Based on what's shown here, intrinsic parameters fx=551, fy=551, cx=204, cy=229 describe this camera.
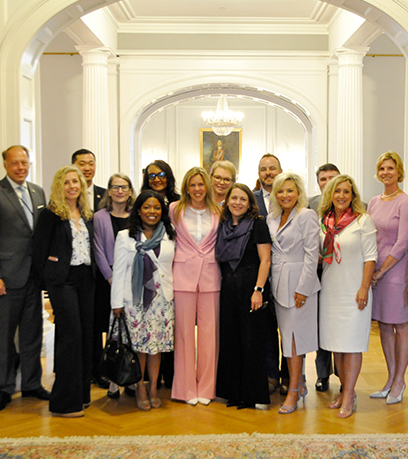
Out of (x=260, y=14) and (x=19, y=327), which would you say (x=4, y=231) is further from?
(x=260, y=14)

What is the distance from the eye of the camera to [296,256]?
156 inches

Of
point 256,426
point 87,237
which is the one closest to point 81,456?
point 256,426

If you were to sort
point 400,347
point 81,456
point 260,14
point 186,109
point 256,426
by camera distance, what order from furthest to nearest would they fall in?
1. point 186,109
2. point 260,14
3. point 400,347
4. point 256,426
5. point 81,456

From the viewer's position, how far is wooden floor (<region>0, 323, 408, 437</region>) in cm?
363

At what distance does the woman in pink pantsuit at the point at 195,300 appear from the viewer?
4086mm

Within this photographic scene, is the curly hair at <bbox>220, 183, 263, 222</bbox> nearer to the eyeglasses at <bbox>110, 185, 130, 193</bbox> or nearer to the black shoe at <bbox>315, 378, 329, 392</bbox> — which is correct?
the eyeglasses at <bbox>110, 185, 130, 193</bbox>

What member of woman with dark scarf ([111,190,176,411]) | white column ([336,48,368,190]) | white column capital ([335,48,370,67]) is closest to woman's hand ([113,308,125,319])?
woman with dark scarf ([111,190,176,411])

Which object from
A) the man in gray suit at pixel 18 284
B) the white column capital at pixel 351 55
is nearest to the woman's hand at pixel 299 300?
the man in gray suit at pixel 18 284

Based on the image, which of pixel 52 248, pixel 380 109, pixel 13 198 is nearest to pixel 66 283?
pixel 52 248

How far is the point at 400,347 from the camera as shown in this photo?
423 cm

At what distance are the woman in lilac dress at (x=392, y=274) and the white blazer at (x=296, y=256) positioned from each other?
1.94 ft

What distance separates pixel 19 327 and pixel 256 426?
1.96 meters

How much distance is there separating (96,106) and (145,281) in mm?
6149

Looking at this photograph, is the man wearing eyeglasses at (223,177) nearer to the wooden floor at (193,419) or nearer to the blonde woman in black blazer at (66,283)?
the blonde woman in black blazer at (66,283)
